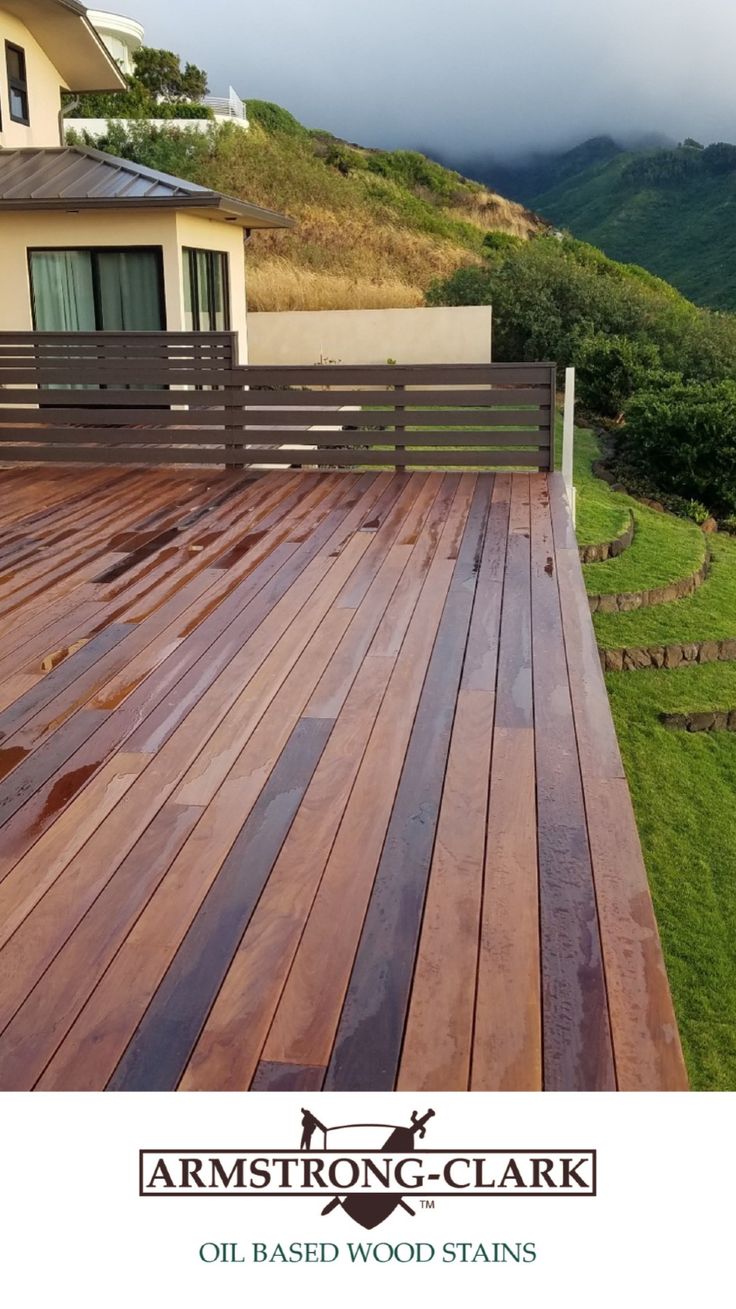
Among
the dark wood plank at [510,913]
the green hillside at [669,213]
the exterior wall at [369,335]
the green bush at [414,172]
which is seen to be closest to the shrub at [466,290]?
the exterior wall at [369,335]

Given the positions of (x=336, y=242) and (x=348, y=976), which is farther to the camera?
(x=336, y=242)

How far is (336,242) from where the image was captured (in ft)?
81.8

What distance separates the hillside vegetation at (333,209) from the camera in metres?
20.8

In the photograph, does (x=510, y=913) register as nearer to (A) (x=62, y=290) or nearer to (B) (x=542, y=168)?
(A) (x=62, y=290)

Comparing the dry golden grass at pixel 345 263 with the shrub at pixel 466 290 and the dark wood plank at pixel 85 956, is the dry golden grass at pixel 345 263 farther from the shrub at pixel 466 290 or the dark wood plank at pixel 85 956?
the dark wood plank at pixel 85 956

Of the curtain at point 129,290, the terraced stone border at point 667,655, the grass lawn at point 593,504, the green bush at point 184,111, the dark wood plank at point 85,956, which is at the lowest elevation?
the terraced stone border at point 667,655

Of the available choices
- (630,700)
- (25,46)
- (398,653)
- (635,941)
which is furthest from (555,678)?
(25,46)

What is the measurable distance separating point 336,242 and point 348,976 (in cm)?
2458

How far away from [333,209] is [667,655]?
74.4 feet

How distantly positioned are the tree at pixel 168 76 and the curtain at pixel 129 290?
79.0 feet

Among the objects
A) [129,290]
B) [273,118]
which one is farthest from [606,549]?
[273,118]
